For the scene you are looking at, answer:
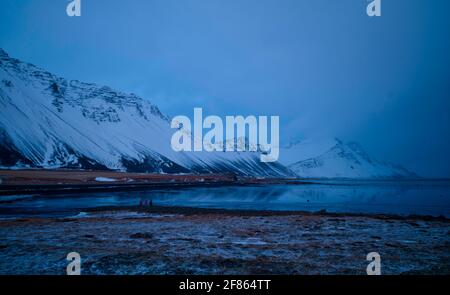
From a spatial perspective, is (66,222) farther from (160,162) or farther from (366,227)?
(160,162)

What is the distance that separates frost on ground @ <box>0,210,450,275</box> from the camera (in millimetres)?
10672

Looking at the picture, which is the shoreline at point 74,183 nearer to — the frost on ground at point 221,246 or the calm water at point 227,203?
the calm water at point 227,203

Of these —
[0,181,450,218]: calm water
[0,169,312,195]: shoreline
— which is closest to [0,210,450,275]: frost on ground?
[0,181,450,218]: calm water

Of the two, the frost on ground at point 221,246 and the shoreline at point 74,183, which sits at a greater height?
the shoreline at point 74,183

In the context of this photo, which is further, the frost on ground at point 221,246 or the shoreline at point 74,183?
the shoreline at point 74,183

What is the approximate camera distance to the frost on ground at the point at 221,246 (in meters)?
10.7

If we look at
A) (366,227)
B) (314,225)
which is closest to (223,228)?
(314,225)

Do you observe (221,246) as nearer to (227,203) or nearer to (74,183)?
(227,203)

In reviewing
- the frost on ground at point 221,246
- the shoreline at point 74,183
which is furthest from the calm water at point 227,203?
the frost on ground at point 221,246

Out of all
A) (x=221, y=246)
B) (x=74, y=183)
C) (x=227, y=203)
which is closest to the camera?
(x=221, y=246)

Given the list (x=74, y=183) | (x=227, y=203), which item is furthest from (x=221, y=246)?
(x=74, y=183)

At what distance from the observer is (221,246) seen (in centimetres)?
1377
